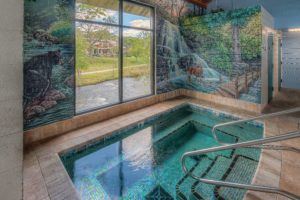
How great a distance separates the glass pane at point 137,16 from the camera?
5.45 metres

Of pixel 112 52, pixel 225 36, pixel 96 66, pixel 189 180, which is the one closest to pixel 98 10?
pixel 112 52

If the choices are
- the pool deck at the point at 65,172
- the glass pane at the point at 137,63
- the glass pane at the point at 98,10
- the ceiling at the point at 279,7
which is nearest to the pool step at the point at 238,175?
the pool deck at the point at 65,172

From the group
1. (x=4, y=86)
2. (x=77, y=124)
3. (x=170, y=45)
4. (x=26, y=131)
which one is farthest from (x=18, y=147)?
(x=170, y=45)

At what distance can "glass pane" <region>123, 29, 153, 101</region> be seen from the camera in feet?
18.5

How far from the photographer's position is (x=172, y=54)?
7.15m

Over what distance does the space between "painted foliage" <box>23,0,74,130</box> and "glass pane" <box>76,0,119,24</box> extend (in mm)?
300

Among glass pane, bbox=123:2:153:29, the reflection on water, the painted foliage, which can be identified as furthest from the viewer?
glass pane, bbox=123:2:153:29

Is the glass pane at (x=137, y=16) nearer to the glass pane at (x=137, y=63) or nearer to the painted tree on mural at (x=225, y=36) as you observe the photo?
the glass pane at (x=137, y=63)

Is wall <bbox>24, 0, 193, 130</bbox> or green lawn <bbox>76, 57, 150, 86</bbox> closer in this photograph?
wall <bbox>24, 0, 193, 130</bbox>

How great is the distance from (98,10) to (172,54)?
3.24 m

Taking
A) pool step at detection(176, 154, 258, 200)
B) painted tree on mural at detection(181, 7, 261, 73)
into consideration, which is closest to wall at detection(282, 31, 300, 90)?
painted tree on mural at detection(181, 7, 261, 73)

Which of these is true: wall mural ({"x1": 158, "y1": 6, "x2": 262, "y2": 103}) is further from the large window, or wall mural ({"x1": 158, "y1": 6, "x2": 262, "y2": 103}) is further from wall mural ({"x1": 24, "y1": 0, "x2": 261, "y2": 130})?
the large window

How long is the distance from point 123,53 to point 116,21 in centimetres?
85

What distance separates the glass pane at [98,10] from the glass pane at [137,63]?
573 mm
